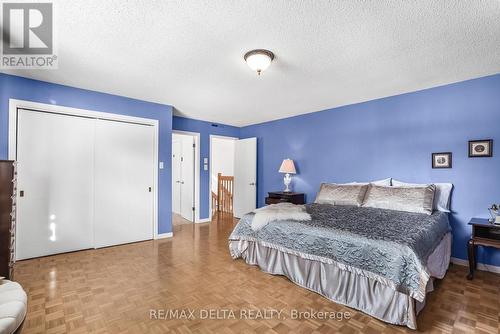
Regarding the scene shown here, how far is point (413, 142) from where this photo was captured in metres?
3.44

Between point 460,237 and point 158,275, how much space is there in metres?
3.72

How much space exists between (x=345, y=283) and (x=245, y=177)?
385 cm

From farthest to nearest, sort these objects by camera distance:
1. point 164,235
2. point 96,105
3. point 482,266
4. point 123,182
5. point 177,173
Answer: point 177,173, point 164,235, point 123,182, point 96,105, point 482,266

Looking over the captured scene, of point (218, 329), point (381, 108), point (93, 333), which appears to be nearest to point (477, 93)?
point (381, 108)

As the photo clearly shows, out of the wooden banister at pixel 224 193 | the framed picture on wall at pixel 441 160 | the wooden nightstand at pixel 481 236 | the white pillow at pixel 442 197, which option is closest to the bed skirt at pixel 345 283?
the wooden nightstand at pixel 481 236

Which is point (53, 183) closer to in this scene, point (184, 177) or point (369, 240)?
point (184, 177)

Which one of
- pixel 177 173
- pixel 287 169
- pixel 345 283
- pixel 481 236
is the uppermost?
pixel 287 169

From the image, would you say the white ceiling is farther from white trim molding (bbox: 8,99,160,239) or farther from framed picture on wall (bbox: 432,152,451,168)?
framed picture on wall (bbox: 432,152,451,168)

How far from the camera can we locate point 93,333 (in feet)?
5.65

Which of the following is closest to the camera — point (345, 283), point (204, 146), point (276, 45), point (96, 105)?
point (345, 283)

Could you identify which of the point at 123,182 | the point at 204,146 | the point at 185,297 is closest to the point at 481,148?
the point at 185,297

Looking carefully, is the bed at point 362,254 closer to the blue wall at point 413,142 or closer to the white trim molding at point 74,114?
the blue wall at point 413,142

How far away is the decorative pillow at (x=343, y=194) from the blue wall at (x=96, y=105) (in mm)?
2636

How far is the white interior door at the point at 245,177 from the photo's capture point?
5602mm
